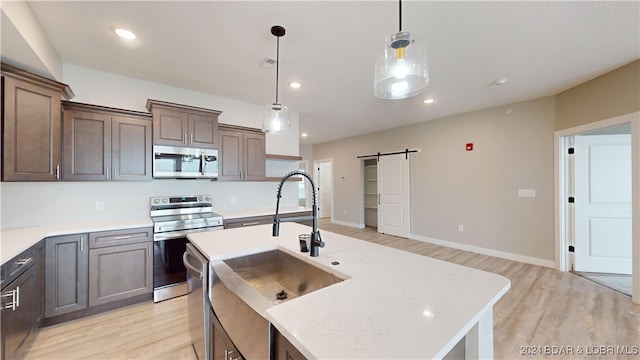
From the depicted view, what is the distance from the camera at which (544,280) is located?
125 inches

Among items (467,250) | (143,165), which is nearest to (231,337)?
(143,165)

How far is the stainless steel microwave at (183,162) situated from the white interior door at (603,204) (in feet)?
16.7

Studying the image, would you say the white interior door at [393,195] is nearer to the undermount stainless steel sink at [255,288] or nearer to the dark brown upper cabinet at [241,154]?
the dark brown upper cabinet at [241,154]

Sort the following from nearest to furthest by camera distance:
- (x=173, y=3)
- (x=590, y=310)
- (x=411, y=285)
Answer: (x=411, y=285)
(x=173, y=3)
(x=590, y=310)

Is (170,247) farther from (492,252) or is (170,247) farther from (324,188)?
(324,188)

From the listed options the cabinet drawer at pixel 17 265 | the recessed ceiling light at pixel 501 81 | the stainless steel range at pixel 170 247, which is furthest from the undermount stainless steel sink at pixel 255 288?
the recessed ceiling light at pixel 501 81

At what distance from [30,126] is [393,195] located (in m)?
5.69

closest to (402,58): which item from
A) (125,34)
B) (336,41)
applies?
(336,41)

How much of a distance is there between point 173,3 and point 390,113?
12.2 feet

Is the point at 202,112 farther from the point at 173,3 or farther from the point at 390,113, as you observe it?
the point at 390,113

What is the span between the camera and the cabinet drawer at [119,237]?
7.64 ft

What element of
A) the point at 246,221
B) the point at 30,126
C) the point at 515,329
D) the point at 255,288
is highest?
the point at 30,126

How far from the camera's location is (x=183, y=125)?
9.71 ft

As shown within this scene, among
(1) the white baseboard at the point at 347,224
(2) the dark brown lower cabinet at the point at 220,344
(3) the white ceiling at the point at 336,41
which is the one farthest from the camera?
(1) the white baseboard at the point at 347,224
